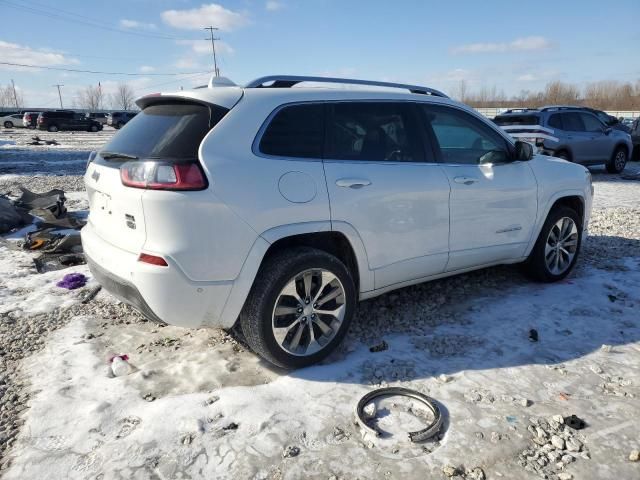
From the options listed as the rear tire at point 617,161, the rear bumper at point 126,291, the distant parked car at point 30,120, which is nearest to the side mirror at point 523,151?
the rear bumper at point 126,291

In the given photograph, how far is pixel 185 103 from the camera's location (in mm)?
3195

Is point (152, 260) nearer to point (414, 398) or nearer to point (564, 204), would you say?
point (414, 398)

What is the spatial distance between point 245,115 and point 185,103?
1.42 ft

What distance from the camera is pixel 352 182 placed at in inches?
133

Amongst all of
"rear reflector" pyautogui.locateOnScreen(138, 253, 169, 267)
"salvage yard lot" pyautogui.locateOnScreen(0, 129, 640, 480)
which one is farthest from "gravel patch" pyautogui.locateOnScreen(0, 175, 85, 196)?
"rear reflector" pyautogui.locateOnScreen(138, 253, 169, 267)

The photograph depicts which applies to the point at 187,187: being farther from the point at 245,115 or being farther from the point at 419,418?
the point at 419,418

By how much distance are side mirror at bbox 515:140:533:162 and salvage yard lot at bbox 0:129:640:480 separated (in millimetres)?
1301

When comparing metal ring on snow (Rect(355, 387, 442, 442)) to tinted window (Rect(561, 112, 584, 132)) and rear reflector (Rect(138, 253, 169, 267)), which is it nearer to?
rear reflector (Rect(138, 253, 169, 267))

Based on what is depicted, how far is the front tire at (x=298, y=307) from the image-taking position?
3.13 m

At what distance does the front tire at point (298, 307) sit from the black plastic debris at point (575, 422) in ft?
4.85

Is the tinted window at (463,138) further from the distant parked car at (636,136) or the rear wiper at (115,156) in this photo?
the distant parked car at (636,136)

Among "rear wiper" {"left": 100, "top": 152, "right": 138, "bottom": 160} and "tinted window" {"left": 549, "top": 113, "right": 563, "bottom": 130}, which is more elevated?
"rear wiper" {"left": 100, "top": 152, "right": 138, "bottom": 160}

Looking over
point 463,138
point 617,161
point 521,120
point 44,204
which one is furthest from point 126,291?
point 617,161

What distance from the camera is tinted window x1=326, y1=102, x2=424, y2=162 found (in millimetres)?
3492
